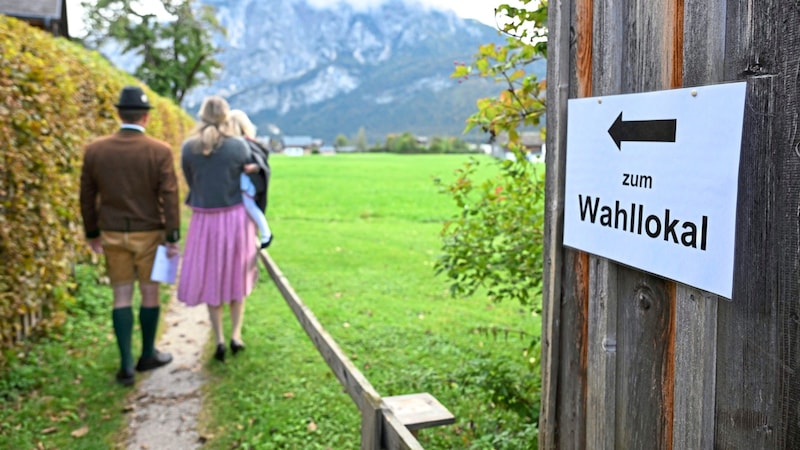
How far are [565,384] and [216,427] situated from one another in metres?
3.07

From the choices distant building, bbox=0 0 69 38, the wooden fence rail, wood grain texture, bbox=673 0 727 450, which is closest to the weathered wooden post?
wood grain texture, bbox=673 0 727 450

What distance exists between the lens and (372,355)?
6.01 metres

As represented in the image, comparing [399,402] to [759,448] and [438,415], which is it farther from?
[759,448]

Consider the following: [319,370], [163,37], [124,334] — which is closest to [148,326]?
[124,334]

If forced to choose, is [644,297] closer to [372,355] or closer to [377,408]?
[377,408]

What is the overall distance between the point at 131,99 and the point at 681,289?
4.73 meters

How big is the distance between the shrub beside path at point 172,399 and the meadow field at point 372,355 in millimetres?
143

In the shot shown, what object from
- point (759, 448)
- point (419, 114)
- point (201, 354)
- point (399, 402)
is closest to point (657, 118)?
point (759, 448)

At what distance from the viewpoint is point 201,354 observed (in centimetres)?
596

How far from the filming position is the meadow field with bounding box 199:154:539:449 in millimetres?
4230

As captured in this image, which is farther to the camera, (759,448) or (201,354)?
(201,354)

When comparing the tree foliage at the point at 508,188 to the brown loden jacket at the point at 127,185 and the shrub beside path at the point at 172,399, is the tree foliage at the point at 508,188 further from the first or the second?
the brown loden jacket at the point at 127,185

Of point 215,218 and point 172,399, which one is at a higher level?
point 215,218

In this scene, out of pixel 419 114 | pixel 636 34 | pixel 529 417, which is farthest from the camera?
pixel 419 114
